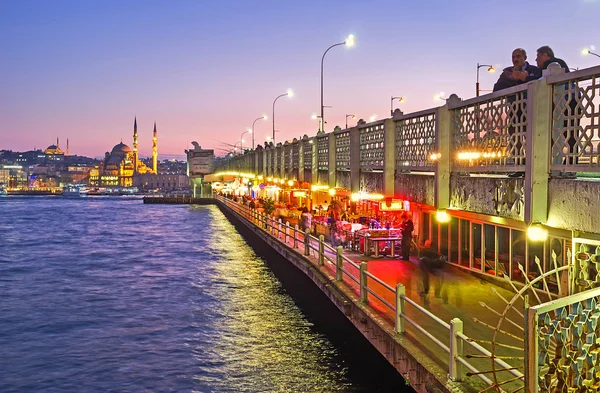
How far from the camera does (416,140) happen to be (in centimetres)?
1855

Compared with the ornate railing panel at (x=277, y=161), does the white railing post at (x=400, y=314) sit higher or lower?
→ lower

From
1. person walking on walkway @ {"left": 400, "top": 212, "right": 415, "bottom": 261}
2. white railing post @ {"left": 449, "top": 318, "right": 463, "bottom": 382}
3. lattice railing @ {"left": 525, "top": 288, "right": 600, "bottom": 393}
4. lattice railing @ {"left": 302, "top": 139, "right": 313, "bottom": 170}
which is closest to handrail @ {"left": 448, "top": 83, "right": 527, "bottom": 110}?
white railing post @ {"left": 449, "top": 318, "right": 463, "bottom": 382}

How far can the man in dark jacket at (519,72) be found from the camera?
12.8 m

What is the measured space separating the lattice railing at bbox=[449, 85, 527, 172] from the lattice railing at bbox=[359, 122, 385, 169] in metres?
6.18

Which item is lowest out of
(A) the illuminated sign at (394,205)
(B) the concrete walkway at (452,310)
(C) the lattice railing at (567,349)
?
(B) the concrete walkway at (452,310)

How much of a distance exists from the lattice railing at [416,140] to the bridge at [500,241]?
6cm

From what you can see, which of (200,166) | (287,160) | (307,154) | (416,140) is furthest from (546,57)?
(200,166)

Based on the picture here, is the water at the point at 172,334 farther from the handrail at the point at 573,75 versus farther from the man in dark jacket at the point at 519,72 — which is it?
the handrail at the point at 573,75

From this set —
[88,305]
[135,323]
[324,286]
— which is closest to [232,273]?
[88,305]

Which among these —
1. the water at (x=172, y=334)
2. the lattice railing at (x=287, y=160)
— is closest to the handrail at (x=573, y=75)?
the water at (x=172, y=334)

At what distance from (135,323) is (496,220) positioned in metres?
12.8

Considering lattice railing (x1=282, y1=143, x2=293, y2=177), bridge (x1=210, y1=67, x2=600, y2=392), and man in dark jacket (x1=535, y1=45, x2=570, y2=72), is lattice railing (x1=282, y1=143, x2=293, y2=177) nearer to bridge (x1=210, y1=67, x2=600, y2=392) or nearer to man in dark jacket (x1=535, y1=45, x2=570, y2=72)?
bridge (x1=210, y1=67, x2=600, y2=392)

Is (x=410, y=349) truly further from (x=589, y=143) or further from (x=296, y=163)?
(x=296, y=163)

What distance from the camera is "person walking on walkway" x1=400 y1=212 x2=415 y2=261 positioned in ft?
A: 67.3
